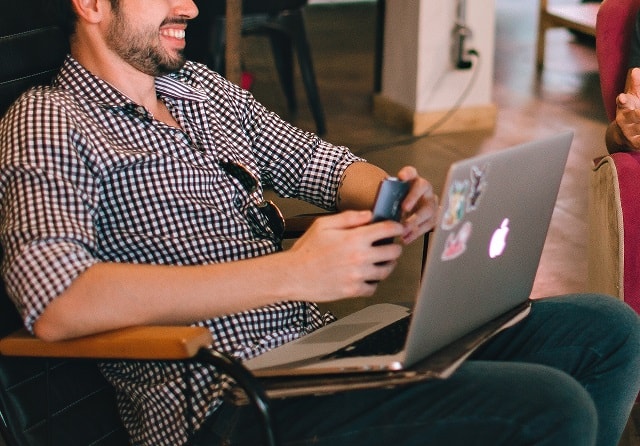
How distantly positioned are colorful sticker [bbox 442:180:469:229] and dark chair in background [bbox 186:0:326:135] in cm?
280

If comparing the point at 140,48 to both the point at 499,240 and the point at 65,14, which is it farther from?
the point at 499,240

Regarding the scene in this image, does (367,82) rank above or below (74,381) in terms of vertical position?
below

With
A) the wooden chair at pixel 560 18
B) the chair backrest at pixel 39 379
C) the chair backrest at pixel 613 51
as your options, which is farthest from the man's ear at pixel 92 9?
the wooden chair at pixel 560 18

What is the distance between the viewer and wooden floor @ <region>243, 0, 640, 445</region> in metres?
3.18

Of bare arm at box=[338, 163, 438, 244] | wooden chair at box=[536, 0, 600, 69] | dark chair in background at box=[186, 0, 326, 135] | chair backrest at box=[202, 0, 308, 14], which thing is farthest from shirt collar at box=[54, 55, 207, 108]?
wooden chair at box=[536, 0, 600, 69]

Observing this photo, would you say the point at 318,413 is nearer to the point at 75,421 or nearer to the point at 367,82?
the point at 75,421

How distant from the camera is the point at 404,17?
4.56 m

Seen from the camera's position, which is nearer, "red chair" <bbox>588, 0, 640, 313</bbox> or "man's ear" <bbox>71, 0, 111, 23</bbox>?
"man's ear" <bbox>71, 0, 111, 23</bbox>

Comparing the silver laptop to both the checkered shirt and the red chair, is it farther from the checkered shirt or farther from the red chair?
the red chair

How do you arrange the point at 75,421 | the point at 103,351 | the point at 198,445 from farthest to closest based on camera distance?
the point at 75,421 → the point at 198,445 → the point at 103,351

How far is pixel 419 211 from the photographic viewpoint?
161 centimetres

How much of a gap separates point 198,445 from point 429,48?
3.30m

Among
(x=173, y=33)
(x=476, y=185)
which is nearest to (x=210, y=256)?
(x=173, y=33)

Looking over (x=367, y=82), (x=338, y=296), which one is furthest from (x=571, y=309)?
(x=367, y=82)
